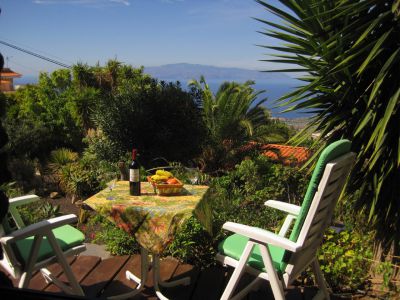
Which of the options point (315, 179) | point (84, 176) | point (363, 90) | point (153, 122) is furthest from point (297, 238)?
point (153, 122)

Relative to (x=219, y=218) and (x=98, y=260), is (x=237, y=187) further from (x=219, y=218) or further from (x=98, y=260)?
(x=98, y=260)

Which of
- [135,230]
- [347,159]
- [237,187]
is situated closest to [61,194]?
[237,187]

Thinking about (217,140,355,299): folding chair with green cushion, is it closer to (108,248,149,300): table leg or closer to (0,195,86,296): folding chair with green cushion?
(108,248,149,300): table leg

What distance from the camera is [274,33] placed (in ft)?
12.8

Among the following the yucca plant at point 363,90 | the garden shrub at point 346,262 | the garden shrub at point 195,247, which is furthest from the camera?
the garden shrub at point 195,247

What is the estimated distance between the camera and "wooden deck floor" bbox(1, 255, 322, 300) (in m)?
3.04

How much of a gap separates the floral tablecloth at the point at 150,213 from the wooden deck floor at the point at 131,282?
0.61 metres

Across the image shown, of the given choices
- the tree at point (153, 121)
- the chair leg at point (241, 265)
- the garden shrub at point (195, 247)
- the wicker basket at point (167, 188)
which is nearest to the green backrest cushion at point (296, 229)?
the chair leg at point (241, 265)

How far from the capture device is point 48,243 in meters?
2.69

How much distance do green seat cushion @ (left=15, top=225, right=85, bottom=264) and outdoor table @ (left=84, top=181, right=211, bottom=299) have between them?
0.85 ft

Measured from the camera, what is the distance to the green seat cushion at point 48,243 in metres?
2.53

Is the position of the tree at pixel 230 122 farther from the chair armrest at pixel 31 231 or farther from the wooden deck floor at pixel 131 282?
the chair armrest at pixel 31 231

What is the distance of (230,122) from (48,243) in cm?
732

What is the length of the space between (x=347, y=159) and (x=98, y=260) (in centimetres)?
228
